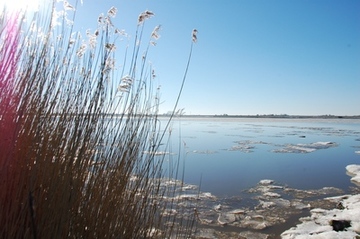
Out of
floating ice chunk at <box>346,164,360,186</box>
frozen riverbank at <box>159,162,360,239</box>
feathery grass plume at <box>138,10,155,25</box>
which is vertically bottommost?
frozen riverbank at <box>159,162,360,239</box>

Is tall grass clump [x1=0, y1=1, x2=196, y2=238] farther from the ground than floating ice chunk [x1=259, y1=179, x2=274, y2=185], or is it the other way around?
tall grass clump [x1=0, y1=1, x2=196, y2=238]

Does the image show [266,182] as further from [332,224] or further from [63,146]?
[63,146]

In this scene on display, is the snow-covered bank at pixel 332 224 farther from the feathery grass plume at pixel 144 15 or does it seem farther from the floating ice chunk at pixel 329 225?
the feathery grass plume at pixel 144 15

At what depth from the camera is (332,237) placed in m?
3.96

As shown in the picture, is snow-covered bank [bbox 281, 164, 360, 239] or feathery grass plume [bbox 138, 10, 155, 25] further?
snow-covered bank [bbox 281, 164, 360, 239]

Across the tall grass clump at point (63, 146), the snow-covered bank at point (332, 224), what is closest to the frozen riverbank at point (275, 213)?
the snow-covered bank at point (332, 224)

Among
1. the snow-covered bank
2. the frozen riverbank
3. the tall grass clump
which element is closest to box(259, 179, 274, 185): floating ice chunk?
the frozen riverbank

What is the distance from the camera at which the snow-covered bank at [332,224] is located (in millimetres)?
4109

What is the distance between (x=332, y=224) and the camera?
455cm

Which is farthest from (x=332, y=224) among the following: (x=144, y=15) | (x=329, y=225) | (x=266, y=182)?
(x=144, y=15)

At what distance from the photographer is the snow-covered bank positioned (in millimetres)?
4109

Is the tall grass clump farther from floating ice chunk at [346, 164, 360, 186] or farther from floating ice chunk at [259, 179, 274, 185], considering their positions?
floating ice chunk at [346, 164, 360, 186]

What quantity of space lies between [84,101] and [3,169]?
2.69 ft

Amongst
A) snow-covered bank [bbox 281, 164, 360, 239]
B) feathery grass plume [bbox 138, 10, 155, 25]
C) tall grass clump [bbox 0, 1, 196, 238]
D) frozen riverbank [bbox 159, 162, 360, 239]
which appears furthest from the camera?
frozen riverbank [bbox 159, 162, 360, 239]
